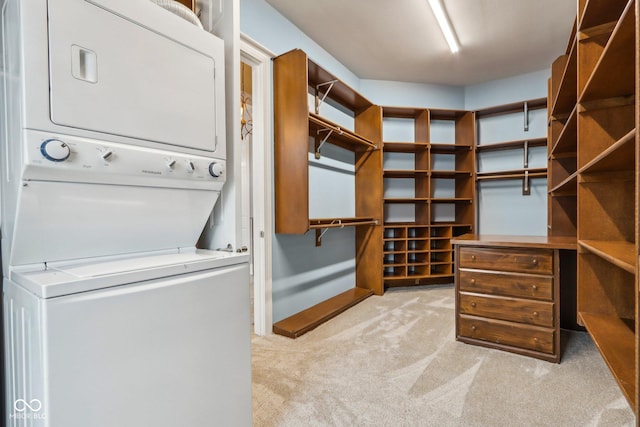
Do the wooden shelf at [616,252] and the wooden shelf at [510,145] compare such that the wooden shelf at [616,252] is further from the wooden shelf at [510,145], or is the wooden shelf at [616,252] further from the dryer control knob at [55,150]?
the wooden shelf at [510,145]

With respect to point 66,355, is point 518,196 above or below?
above

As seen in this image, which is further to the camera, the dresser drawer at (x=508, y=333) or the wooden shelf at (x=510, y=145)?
the wooden shelf at (x=510, y=145)

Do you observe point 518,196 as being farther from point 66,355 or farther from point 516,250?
point 66,355

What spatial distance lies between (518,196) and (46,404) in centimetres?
450

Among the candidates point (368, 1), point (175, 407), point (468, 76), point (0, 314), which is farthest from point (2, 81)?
point (468, 76)

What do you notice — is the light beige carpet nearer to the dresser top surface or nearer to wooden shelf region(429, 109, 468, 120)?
the dresser top surface

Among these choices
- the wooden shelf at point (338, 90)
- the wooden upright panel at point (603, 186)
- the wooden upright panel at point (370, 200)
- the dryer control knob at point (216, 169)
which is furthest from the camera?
the wooden upright panel at point (370, 200)

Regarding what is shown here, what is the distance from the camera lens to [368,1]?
2.43 meters

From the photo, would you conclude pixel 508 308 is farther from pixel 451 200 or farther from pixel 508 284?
pixel 451 200

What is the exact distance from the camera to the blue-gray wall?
2.59 metres

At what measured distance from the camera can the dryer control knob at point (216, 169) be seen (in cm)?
116

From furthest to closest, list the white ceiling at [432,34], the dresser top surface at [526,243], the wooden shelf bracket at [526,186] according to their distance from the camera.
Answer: the wooden shelf bracket at [526,186], the white ceiling at [432,34], the dresser top surface at [526,243]

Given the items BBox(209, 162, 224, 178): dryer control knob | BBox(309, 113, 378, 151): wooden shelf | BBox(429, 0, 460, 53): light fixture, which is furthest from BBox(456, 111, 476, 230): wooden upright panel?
BBox(209, 162, 224, 178): dryer control knob

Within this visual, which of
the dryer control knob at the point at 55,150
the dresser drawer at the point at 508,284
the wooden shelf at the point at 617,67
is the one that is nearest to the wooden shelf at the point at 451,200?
the dresser drawer at the point at 508,284
